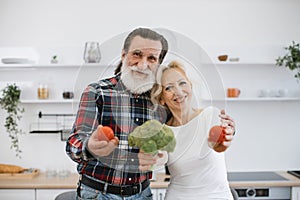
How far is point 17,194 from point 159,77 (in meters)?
1.82

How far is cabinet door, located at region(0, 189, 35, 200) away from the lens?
96.2 inches

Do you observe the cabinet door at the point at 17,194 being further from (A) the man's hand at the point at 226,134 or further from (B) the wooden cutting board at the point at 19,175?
(A) the man's hand at the point at 226,134

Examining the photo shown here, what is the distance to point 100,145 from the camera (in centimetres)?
89

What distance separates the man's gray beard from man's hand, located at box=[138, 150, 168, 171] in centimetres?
18

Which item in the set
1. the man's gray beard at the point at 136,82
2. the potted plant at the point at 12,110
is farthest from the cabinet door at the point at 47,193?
the man's gray beard at the point at 136,82

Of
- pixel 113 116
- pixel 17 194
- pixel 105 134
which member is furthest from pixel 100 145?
pixel 17 194

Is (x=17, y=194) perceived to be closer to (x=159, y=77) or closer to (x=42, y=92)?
(x=42, y=92)

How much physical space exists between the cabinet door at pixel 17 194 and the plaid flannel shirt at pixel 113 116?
4.87 ft

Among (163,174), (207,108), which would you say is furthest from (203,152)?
(163,174)

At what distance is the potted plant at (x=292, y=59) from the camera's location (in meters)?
2.75

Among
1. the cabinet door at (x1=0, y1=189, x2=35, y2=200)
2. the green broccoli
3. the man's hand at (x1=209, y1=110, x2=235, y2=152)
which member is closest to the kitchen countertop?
the cabinet door at (x1=0, y1=189, x2=35, y2=200)

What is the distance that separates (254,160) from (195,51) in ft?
6.90

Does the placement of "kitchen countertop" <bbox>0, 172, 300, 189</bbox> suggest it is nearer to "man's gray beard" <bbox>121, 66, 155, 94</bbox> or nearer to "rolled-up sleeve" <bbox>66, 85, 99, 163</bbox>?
"rolled-up sleeve" <bbox>66, 85, 99, 163</bbox>

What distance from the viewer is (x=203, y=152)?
A: 1.14 meters
